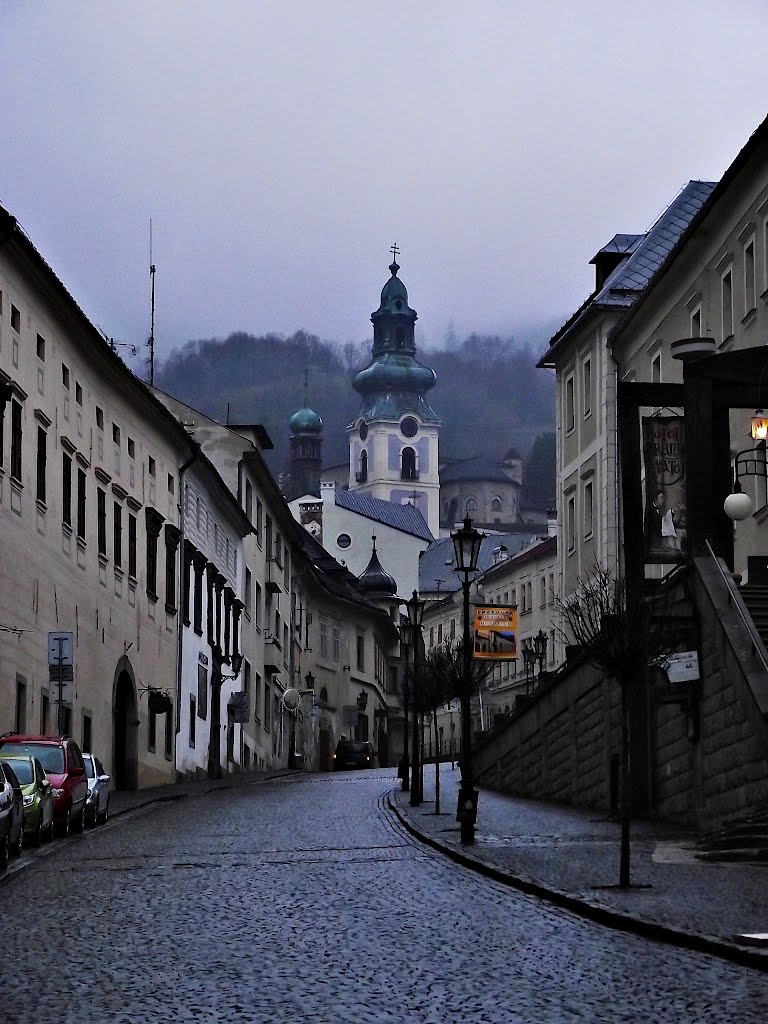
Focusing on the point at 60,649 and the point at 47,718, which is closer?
the point at 60,649

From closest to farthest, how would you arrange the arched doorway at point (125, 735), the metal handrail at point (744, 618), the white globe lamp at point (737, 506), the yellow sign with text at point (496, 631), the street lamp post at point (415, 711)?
the metal handrail at point (744, 618) → the white globe lamp at point (737, 506) → the street lamp post at point (415, 711) → the arched doorway at point (125, 735) → the yellow sign with text at point (496, 631)

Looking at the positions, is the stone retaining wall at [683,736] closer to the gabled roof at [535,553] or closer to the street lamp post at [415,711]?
the street lamp post at [415,711]

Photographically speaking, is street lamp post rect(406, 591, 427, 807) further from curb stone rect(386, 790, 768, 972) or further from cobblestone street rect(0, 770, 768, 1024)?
curb stone rect(386, 790, 768, 972)

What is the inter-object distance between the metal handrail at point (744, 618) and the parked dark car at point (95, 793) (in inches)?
409

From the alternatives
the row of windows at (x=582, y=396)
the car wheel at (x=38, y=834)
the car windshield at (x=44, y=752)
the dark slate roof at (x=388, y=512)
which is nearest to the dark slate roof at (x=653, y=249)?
the row of windows at (x=582, y=396)

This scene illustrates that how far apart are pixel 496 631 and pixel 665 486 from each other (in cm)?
5394

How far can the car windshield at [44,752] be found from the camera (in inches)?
1174

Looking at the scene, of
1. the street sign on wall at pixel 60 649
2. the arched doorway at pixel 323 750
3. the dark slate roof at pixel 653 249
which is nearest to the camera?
the street sign on wall at pixel 60 649

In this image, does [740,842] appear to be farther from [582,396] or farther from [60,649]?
[582,396]

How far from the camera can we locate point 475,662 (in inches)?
3113

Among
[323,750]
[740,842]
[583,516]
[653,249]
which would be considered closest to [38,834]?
[740,842]

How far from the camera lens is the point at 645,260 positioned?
58188 mm

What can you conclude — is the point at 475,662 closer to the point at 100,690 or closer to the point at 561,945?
the point at 100,690

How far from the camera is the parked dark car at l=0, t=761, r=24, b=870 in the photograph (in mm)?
21852
